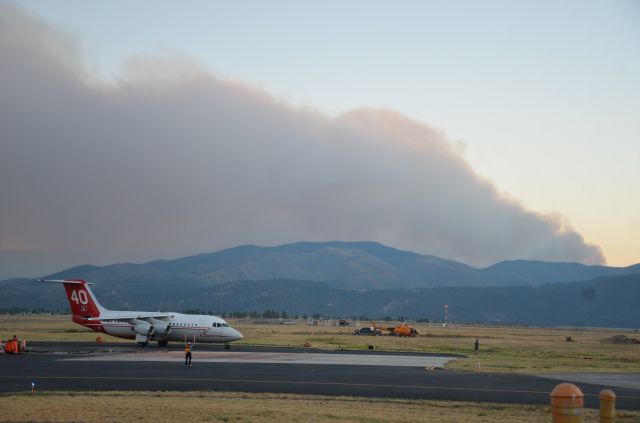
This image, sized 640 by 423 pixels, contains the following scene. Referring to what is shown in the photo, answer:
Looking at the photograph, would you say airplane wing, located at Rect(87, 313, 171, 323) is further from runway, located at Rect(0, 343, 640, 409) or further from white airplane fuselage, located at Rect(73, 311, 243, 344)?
runway, located at Rect(0, 343, 640, 409)

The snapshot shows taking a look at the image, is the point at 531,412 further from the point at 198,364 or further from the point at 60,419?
the point at 198,364

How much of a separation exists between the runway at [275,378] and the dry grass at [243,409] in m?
2.40

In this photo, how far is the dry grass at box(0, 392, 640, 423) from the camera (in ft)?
79.8

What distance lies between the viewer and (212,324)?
236 feet

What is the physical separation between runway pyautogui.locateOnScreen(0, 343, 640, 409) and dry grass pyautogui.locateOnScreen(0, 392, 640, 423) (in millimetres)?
2398

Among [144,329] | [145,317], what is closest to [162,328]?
[144,329]

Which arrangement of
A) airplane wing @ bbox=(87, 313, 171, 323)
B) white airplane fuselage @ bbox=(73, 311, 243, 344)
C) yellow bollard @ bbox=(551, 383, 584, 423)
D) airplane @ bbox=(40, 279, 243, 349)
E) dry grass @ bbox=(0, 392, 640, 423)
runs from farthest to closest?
airplane wing @ bbox=(87, 313, 171, 323), airplane @ bbox=(40, 279, 243, 349), white airplane fuselage @ bbox=(73, 311, 243, 344), dry grass @ bbox=(0, 392, 640, 423), yellow bollard @ bbox=(551, 383, 584, 423)

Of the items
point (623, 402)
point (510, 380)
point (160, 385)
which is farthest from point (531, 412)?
point (160, 385)

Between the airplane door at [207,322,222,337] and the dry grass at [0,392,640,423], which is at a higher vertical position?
the airplane door at [207,322,222,337]

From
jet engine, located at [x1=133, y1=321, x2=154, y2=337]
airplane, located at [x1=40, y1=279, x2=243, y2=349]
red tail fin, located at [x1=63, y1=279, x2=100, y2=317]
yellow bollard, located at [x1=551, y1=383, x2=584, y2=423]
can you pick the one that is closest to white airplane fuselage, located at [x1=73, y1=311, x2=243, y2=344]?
airplane, located at [x1=40, y1=279, x2=243, y2=349]

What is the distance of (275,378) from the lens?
39.9 meters

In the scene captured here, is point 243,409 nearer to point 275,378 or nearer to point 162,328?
point 275,378

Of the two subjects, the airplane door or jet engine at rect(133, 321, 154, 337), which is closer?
the airplane door

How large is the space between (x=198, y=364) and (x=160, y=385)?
46.8ft
